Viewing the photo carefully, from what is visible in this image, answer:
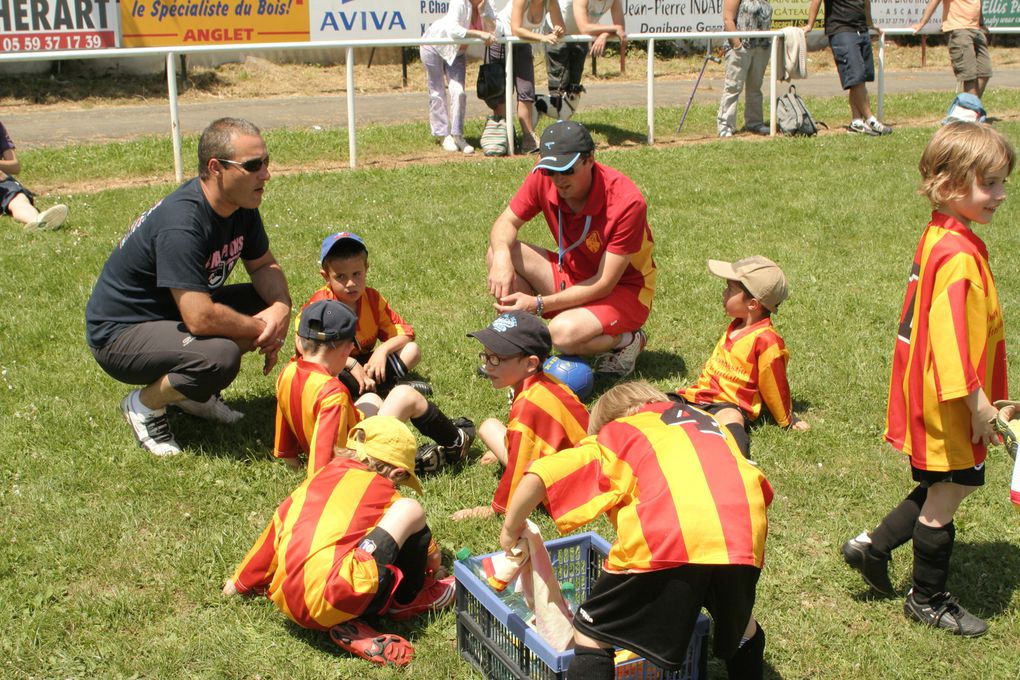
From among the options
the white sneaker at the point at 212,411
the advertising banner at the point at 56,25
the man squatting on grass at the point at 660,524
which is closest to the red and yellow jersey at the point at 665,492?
the man squatting on grass at the point at 660,524

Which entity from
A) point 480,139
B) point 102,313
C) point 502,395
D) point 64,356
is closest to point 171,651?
point 102,313

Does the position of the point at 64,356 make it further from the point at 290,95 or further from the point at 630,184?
the point at 290,95

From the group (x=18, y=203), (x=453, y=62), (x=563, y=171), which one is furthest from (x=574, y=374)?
(x=453, y=62)

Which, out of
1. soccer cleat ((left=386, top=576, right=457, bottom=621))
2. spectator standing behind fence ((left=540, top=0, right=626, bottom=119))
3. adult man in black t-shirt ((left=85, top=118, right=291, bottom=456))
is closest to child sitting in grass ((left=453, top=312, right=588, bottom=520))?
soccer cleat ((left=386, top=576, right=457, bottom=621))

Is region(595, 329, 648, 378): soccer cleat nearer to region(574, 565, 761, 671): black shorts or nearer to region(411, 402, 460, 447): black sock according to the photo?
region(411, 402, 460, 447): black sock

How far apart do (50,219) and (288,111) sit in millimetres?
8528

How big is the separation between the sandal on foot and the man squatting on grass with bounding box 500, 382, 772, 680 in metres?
0.82

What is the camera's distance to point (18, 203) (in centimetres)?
952

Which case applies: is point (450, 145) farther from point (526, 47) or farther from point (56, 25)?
point (56, 25)

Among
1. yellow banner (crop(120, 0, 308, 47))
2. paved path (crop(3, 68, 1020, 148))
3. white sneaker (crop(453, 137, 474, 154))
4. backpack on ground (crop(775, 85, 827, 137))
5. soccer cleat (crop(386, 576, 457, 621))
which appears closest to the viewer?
soccer cleat (crop(386, 576, 457, 621))

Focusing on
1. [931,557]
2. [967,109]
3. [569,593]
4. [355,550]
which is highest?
[967,109]

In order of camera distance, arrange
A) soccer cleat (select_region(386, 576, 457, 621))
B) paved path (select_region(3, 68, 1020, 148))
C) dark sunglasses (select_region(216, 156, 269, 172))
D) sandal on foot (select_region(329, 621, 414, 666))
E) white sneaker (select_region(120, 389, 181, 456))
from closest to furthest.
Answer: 1. sandal on foot (select_region(329, 621, 414, 666))
2. soccer cleat (select_region(386, 576, 457, 621))
3. dark sunglasses (select_region(216, 156, 269, 172))
4. white sneaker (select_region(120, 389, 181, 456))
5. paved path (select_region(3, 68, 1020, 148))

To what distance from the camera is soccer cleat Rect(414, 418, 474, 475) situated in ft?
17.2

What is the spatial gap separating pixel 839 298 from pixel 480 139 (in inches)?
245
